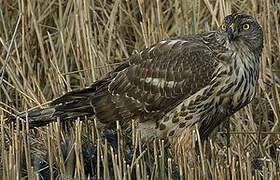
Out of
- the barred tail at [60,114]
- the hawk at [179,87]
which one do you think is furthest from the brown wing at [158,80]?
the barred tail at [60,114]

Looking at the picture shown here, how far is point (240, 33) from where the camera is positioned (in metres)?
4.79

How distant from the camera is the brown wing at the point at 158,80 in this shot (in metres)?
4.78

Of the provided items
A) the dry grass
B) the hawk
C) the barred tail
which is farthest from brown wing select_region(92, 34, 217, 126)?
the dry grass

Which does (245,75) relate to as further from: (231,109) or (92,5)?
(92,5)

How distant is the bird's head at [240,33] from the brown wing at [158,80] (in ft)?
0.53

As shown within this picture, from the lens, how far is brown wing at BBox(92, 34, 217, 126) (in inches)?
188

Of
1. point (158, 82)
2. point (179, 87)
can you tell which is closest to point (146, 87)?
point (158, 82)

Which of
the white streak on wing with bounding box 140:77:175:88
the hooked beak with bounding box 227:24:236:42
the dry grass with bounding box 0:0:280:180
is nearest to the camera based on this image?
the hooked beak with bounding box 227:24:236:42

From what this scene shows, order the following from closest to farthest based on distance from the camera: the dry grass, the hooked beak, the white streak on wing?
the hooked beak, the white streak on wing, the dry grass

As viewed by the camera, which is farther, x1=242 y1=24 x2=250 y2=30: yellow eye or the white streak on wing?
the white streak on wing

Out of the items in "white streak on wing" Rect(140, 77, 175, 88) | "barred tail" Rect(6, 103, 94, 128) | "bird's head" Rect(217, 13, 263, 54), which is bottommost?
"barred tail" Rect(6, 103, 94, 128)

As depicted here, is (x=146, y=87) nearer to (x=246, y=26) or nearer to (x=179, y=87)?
(x=179, y=87)

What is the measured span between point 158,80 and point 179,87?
0.24 meters

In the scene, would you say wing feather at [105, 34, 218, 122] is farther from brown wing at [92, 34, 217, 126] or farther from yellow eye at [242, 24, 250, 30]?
yellow eye at [242, 24, 250, 30]
